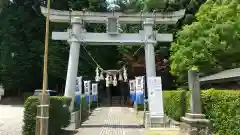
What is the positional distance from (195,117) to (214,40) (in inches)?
488

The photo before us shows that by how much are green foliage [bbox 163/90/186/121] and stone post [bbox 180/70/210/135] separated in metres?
6.36

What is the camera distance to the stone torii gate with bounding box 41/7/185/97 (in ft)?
66.5

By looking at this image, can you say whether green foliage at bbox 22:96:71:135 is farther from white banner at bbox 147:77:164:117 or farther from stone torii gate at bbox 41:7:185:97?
stone torii gate at bbox 41:7:185:97

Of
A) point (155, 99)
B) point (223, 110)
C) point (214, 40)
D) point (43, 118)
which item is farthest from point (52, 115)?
point (214, 40)

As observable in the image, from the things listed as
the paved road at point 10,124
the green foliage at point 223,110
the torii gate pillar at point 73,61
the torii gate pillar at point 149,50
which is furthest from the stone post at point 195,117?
the torii gate pillar at point 73,61

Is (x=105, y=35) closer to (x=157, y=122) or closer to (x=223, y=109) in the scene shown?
(x=157, y=122)

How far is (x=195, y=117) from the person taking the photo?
452 inches

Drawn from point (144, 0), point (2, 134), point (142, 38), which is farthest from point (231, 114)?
point (144, 0)

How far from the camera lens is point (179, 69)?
1045 inches

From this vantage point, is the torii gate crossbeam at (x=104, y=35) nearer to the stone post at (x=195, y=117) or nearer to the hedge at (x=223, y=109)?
the hedge at (x=223, y=109)

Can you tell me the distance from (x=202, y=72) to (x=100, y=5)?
67.7 feet

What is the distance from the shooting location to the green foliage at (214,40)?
22.3 metres

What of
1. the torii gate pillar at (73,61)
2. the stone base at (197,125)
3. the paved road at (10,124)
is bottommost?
the paved road at (10,124)

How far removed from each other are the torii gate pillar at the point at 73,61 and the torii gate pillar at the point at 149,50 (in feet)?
13.7
